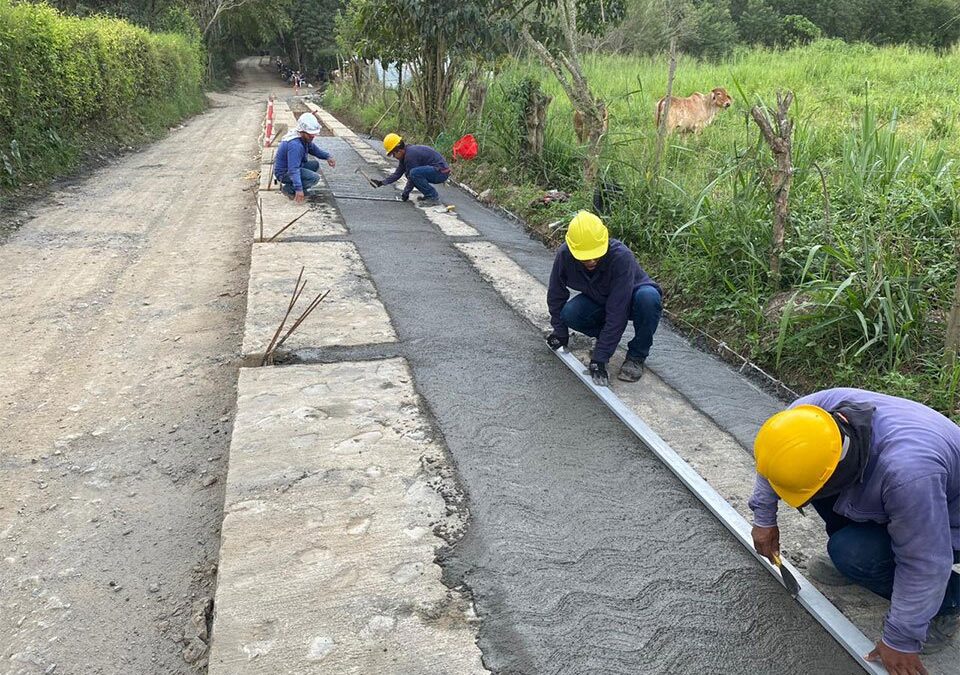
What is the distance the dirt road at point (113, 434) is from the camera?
2.43 metres

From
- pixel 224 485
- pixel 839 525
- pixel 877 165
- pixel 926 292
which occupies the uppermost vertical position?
pixel 877 165

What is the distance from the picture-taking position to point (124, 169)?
1094 centimetres

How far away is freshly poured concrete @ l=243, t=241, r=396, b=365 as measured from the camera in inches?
174

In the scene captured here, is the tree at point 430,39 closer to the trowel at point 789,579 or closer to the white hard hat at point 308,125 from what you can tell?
the white hard hat at point 308,125

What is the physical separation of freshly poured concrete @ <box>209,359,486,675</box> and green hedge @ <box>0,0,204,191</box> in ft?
23.1

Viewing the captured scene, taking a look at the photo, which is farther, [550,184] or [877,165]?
[550,184]

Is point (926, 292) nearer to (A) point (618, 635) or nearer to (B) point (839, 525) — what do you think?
(B) point (839, 525)

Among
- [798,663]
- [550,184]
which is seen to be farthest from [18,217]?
[798,663]

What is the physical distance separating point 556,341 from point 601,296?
0.49 metres

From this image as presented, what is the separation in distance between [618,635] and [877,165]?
4.02 m

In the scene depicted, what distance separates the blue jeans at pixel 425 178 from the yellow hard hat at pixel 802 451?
683cm

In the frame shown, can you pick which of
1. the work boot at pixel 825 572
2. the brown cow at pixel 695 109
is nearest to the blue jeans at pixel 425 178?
the brown cow at pixel 695 109

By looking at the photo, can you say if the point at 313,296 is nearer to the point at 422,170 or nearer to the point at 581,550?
the point at 581,550

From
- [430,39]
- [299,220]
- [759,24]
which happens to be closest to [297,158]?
[299,220]
